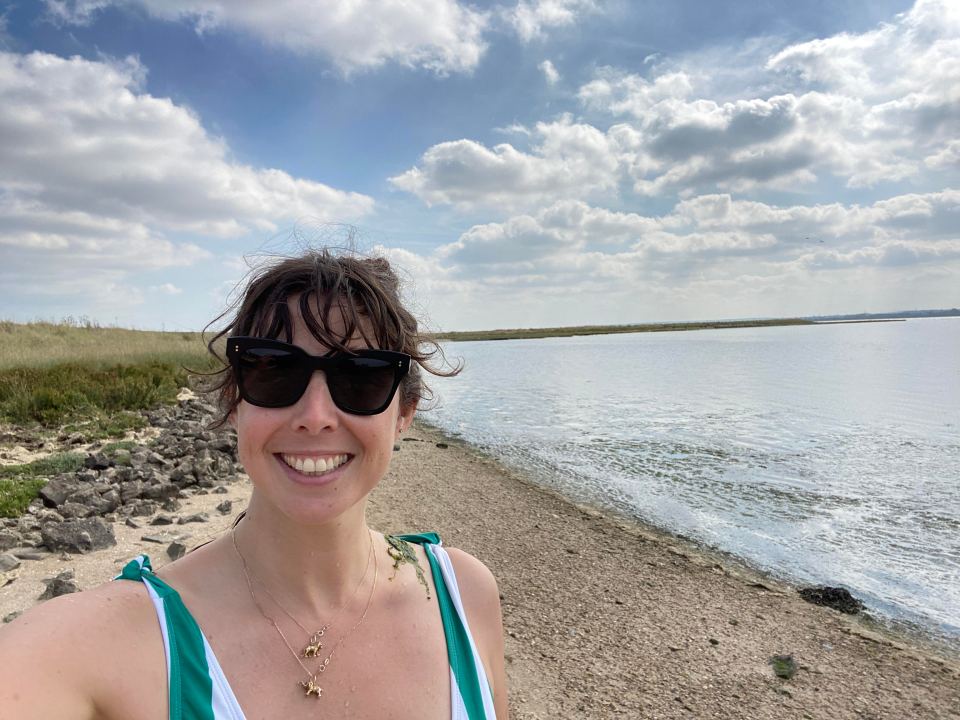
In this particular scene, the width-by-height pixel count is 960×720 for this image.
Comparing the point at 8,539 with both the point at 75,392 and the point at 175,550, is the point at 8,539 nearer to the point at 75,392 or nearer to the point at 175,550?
the point at 175,550

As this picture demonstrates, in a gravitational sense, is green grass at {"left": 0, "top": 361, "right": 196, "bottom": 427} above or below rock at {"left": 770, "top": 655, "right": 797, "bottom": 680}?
above

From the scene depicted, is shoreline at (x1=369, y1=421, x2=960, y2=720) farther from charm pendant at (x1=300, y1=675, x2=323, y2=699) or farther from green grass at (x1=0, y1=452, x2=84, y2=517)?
green grass at (x1=0, y1=452, x2=84, y2=517)

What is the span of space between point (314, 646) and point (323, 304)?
902mm

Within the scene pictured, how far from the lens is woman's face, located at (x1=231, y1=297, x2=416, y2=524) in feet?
5.11

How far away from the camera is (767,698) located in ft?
16.1

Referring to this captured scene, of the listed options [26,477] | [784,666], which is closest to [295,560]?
[784,666]

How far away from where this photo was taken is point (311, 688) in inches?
58.9

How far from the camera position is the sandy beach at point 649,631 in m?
4.84

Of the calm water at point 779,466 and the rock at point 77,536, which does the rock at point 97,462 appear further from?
the calm water at point 779,466

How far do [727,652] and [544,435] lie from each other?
44.5 ft

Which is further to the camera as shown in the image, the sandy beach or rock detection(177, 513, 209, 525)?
rock detection(177, 513, 209, 525)

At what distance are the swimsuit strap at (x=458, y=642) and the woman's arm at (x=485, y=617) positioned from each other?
38 mm

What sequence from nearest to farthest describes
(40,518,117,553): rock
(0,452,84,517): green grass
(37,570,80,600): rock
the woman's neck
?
the woman's neck → (37,570,80,600): rock → (40,518,117,553): rock → (0,452,84,517): green grass

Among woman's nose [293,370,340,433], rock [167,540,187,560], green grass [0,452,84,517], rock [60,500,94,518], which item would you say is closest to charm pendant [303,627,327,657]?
woman's nose [293,370,340,433]
